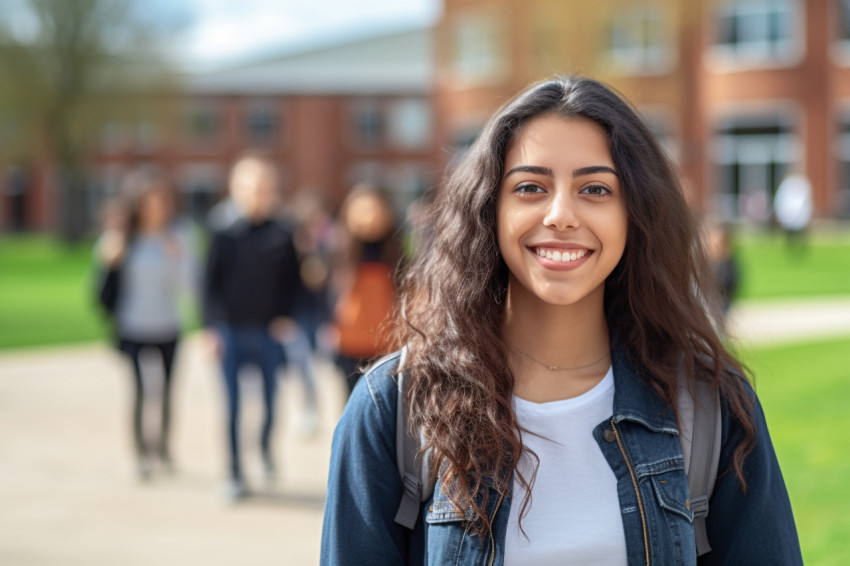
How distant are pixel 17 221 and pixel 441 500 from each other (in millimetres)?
56347

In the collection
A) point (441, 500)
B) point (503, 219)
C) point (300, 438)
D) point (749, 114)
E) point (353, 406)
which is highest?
A: point (749, 114)

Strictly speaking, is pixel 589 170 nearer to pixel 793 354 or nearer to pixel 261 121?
pixel 793 354

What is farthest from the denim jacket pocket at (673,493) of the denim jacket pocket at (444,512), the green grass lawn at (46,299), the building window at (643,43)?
the building window at (643,43)

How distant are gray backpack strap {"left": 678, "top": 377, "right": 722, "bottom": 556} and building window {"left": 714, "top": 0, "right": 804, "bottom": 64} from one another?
34509 mm

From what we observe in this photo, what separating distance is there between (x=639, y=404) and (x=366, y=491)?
1.75 feet

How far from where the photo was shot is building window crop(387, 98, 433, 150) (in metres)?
53.0

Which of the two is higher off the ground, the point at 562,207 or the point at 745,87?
the point at 745,87

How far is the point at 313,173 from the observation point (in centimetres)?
5344

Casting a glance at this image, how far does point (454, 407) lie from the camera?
6.48ft

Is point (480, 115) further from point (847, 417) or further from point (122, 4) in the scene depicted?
point (847, 417)

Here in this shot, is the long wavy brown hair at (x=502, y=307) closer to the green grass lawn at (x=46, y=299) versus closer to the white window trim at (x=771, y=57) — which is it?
the green grass lawn at (x=46, y=299)

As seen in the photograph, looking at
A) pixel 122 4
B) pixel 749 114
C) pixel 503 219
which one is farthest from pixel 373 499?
pixel 122 4

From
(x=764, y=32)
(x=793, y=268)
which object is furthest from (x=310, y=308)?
(x=764, y=32)

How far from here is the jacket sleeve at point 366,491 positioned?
1.96m
